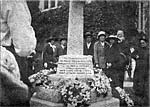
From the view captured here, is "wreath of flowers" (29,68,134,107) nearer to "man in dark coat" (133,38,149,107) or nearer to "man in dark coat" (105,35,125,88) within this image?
"man in dark coat" (105,35,125,88)

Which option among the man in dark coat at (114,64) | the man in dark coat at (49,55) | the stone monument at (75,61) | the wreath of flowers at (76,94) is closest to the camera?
the wreath of flowers at (76,94)

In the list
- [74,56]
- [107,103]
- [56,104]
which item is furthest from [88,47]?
[56,104]

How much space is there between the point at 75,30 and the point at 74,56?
39 cm

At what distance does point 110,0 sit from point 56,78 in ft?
18.9

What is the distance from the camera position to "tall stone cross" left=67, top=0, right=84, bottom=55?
3.74 meters

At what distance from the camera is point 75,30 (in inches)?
147

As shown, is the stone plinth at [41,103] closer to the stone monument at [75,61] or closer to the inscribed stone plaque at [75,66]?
the stone monument at [75,61]

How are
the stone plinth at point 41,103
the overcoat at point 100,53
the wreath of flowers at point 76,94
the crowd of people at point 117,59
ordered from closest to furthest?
1. the wreath of flowers at point 76,94
2. the stone plinth at point 41,103
3. the crowd of people at point 117,59
4. the overcoat at point 100,53

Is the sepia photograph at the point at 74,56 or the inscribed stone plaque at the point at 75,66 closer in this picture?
the sepia photograph at the point at 74,56

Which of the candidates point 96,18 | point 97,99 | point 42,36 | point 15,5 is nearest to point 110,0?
point 96,18

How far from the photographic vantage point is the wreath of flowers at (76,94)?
3.05 metres

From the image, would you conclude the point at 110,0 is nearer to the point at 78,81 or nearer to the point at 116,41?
the point at 116,41

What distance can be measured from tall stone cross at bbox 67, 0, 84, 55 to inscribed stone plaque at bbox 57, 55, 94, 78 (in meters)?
0.14

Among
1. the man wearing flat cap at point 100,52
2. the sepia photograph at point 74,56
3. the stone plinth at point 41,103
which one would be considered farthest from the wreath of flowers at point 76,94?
the man wearing flat cap at point 100,52
